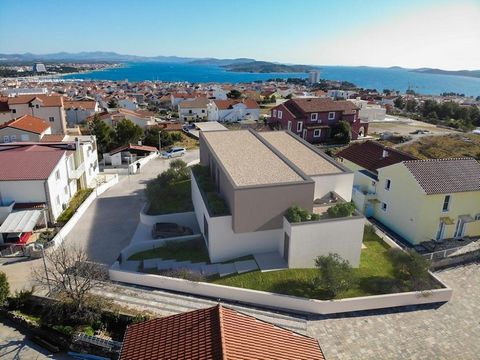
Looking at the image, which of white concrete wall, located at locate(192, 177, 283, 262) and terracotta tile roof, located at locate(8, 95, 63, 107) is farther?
terracotta tile roof, located at locate(8, 95, 63, 107)

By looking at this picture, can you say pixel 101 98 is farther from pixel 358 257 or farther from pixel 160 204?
pixel 358 257

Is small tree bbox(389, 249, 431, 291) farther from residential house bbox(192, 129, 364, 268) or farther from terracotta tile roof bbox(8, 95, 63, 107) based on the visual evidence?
terracotta tile roof bbox(8, 95, 63, 107)

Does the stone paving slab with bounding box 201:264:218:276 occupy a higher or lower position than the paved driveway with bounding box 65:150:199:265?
higher

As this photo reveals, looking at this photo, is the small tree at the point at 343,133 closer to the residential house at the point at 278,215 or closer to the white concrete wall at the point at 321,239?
the residential house at the point at 278,215

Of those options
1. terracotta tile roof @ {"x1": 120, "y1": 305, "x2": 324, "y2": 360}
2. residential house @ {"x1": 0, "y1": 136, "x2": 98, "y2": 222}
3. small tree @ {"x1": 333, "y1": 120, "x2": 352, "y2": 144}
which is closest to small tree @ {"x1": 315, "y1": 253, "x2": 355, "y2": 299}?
terracotta tile roof @ {"x1": 120, "y1": 305, "x2": 324, "y2": 360}

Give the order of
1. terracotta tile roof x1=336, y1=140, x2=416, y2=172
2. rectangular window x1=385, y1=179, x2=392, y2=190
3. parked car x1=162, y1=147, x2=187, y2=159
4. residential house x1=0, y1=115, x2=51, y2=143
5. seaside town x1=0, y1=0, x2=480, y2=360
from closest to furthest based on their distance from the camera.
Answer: seaside town x1=0, y1=0, x2=480, y2=360, rectangular window x1=385, y1=179, x2=392, y2=190, terracotta tile roof x1=336, y1=140, x2=416, y2=172, residential house x1=0, y1=115, x2=51, y2=143, parked car x1=162, y1=147, x2=187, y2=159

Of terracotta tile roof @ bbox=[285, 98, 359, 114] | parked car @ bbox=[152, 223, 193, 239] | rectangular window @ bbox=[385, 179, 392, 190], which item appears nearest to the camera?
parked car @ bbox=[152, 223, 193, 239]
